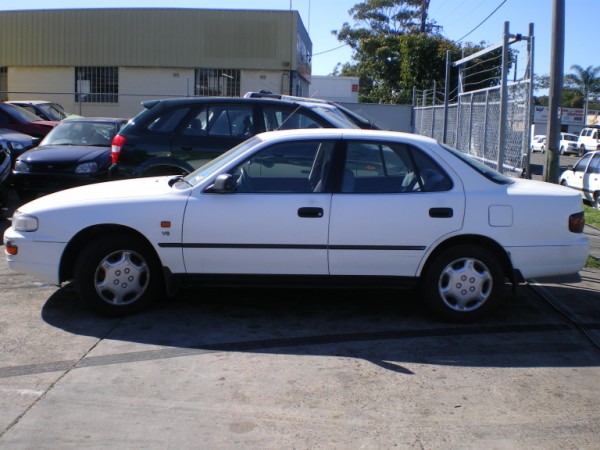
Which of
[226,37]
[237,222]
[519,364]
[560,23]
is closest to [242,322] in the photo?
[237,222]

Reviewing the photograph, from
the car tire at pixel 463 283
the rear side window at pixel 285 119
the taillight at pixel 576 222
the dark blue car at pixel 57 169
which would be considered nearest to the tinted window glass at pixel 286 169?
the car tire at pixel 463 283

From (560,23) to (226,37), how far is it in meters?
24.9

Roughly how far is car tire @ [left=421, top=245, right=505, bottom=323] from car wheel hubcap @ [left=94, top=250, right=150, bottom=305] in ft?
7.78

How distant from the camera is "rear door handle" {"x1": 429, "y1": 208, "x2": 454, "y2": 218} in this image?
570cm

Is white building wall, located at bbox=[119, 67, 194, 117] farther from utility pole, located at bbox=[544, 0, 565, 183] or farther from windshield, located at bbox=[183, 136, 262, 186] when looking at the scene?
windshield, located at bbox=[183, 136, 262, 186]

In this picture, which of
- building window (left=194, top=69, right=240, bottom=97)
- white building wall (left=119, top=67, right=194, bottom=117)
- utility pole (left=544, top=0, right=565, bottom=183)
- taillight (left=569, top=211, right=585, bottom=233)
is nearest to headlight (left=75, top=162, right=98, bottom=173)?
utility pole (left=544, top=0, right=565, bottom=183)

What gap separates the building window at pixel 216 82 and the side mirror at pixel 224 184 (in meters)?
27.5

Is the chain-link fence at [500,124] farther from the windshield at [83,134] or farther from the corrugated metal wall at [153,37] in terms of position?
the corrugated metal wall at [153,37]

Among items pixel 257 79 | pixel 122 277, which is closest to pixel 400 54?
pixel 257 79

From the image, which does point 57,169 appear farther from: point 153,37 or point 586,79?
point 586,79

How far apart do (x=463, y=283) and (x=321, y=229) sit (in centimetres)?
127

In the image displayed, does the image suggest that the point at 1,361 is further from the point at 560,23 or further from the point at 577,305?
the point at 560,23

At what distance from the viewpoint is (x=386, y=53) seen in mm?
49844

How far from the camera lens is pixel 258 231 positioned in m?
5.67
